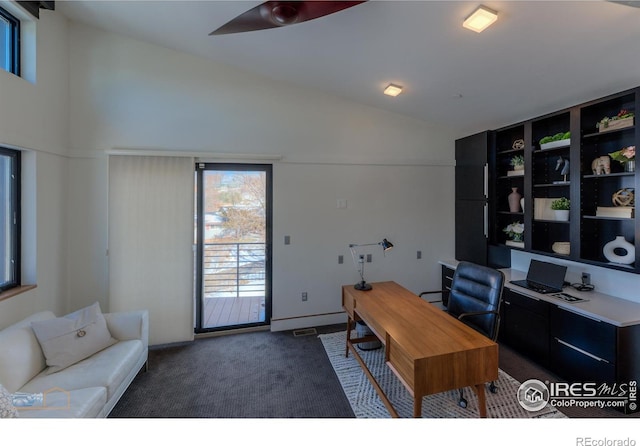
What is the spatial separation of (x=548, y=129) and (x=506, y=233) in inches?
48.9

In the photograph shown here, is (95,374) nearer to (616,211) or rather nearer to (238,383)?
(238,383)

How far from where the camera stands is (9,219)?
242 cm

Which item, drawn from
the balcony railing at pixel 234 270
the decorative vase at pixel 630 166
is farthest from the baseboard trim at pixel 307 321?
the decorative vase at pixel 630 166

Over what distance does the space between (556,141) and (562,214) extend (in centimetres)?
72

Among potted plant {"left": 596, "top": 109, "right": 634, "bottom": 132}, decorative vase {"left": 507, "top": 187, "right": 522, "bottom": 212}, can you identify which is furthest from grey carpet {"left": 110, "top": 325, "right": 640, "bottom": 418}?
potted plant {"left": 596, "top": 109, "right": 634, "bottom": 132}

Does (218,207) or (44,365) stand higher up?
(218,207)

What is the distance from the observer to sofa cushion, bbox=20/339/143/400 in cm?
186

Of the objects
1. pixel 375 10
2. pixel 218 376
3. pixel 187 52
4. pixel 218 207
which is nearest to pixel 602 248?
pixel 375 10

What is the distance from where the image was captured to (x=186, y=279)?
3.14 m

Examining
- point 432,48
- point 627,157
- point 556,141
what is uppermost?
point 432,48

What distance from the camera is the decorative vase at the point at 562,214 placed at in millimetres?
2607

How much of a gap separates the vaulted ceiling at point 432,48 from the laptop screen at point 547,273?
1.62 m

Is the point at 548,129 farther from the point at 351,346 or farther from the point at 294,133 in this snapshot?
the point at 351,346

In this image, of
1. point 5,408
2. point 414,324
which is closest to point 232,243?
point 5,408
